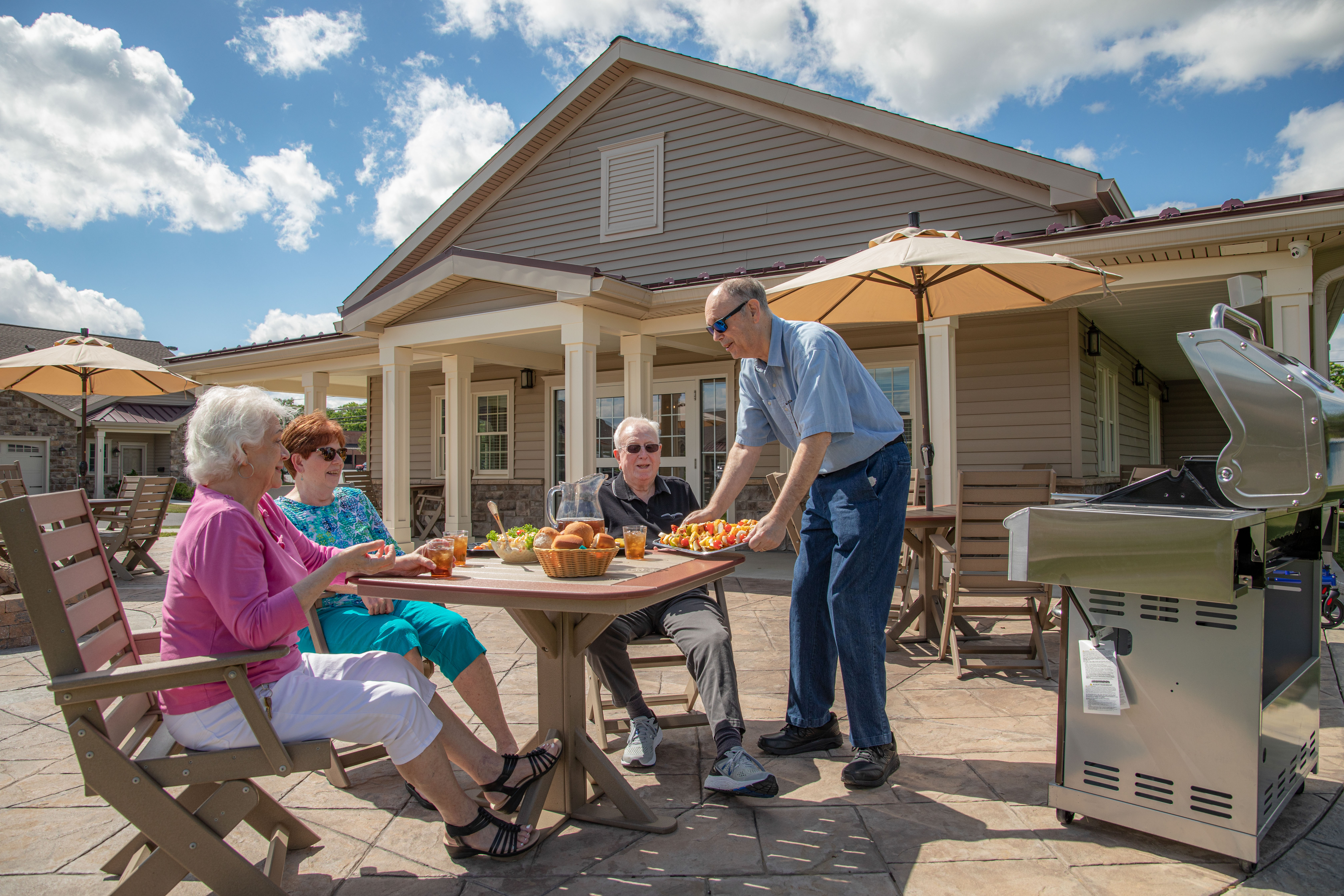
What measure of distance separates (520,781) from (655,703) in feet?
3.17

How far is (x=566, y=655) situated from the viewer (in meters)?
2.14

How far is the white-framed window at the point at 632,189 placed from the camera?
31.2 feet

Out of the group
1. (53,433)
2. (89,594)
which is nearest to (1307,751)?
(89,594)

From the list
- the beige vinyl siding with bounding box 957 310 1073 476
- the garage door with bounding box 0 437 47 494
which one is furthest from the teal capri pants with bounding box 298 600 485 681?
the garage door with bounding box 0 437 47 494

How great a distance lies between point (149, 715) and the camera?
1.87 m

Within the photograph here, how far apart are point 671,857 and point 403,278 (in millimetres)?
7457

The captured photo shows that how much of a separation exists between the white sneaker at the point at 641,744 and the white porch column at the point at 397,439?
260 inches

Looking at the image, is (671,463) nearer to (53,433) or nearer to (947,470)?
(947,470)

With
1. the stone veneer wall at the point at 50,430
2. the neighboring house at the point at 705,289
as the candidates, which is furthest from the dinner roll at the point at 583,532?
the stone veneer wall at the point at 50,430

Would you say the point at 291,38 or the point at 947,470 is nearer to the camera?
the point at 947,470

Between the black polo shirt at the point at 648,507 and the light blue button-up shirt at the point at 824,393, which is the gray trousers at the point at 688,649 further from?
the light blue button-up shirt at the point at 824,393

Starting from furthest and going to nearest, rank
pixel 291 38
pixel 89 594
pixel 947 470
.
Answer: pixel 291 38, pixel 947 470, pixel 89 594

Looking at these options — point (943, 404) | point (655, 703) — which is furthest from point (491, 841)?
point (943, 404)

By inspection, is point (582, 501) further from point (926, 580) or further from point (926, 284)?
point (926, 284)
